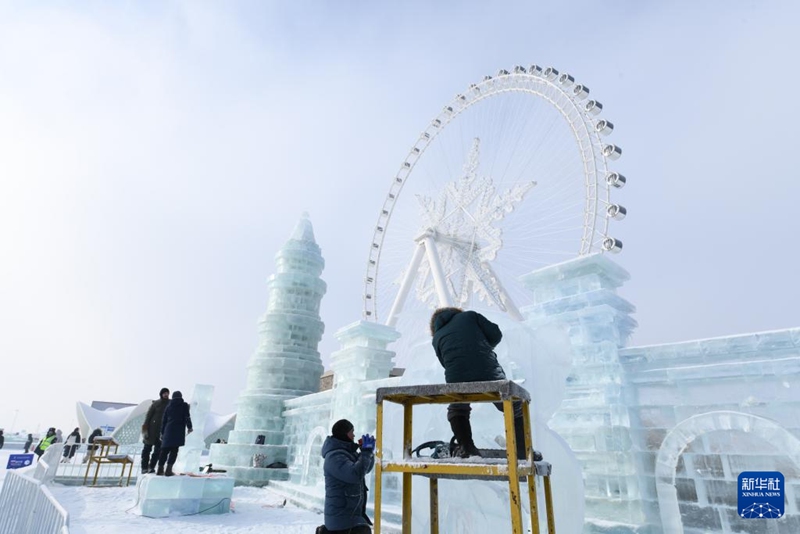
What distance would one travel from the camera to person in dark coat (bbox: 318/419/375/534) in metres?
3.78

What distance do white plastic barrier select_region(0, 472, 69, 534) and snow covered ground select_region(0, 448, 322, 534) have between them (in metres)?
0.69

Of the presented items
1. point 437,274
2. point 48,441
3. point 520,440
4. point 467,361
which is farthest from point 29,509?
point 437,274

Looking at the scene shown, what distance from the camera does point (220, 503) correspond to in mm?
8523

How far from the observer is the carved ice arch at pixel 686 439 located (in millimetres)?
4516

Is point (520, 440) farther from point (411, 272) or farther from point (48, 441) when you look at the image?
point (48, 441)

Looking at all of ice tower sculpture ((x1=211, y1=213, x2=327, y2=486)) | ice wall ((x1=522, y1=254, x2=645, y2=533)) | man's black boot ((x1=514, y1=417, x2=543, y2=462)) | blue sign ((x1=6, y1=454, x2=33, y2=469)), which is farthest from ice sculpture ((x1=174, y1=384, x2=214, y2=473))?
man's black boot ((x1=514, y1=417, x2=543, y2=462))

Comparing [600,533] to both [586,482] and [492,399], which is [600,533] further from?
[492,399]

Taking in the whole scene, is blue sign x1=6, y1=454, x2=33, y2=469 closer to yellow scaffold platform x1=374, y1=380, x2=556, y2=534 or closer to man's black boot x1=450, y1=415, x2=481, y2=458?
yellow scaffold platform x1=374, y1=380, x2=556, y2=534

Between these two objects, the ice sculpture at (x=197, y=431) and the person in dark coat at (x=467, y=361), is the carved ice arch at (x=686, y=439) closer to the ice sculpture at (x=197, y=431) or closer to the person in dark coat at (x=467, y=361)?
the person in dark coat at (x=467, y=361)

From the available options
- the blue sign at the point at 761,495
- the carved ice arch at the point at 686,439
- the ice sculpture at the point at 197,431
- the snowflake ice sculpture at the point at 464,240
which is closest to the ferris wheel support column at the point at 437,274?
the snowflake ice sculpture at the point at 464,240

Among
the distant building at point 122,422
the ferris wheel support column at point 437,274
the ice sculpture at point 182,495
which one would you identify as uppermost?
the ferris wheel support column at point 437,274

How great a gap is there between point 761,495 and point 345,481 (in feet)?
12.9

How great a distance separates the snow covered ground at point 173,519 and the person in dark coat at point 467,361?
15.6ft

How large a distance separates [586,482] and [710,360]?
2.03 metres
